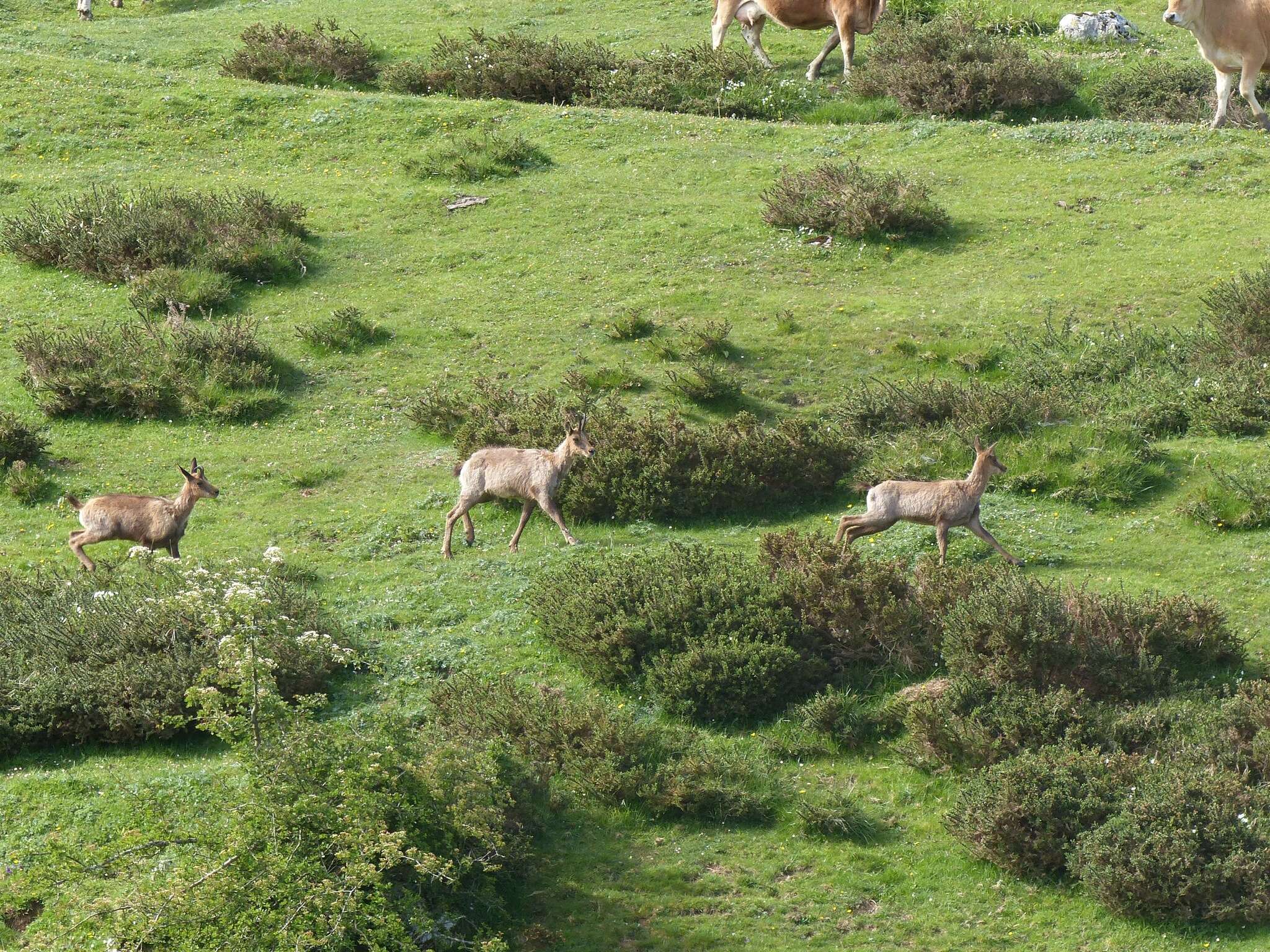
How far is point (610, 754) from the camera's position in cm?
1289

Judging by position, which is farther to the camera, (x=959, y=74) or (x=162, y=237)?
(x=959, y=74)

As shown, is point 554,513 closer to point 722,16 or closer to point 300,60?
point 722,16

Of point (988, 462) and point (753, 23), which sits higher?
point (753, 23)

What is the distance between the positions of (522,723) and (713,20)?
24.1 meters

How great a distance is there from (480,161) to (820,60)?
8709mm

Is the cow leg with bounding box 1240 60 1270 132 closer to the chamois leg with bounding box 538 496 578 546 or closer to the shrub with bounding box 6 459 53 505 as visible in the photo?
the chamois leg with bounding box 538 496 578 546

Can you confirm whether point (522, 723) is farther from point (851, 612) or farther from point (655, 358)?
point (655, 358)

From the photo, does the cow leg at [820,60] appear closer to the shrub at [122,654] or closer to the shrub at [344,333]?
the shrub at [344,333]

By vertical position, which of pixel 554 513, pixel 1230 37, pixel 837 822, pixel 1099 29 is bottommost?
pixel 837 822

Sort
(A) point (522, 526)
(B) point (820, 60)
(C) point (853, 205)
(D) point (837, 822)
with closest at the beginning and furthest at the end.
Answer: (D) point (837, 822) < (A) point (522, 526) < (C) point (853, 205) < (B) point (820, 60)

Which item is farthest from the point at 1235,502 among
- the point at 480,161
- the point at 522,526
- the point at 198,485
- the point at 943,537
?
the point at 480,161

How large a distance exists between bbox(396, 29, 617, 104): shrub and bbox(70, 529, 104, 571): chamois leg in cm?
1845

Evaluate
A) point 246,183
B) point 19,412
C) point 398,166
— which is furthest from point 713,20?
point 19,412

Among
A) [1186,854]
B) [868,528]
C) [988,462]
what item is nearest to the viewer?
[1186,854]
